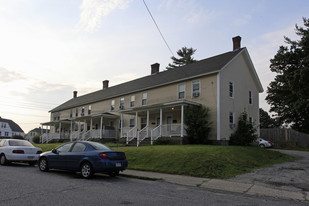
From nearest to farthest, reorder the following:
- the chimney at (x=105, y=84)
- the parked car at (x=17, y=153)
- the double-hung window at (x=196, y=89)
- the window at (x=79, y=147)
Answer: the window at (x=79, y=147), the parked car at (x=17, y=153), the double-hung window at (x=196, y=89), the chimney at (x=105, y=84)

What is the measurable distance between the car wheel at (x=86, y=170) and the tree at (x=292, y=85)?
2783 cm

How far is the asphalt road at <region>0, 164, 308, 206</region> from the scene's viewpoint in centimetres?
597

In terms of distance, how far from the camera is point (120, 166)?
9.41m

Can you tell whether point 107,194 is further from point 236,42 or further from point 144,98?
point 236,42

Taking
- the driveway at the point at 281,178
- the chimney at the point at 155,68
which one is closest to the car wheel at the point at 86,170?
the driveway at the point at 281,178

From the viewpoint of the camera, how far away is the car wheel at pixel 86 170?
906cm

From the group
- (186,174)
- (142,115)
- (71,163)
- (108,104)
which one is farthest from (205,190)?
(108,104)

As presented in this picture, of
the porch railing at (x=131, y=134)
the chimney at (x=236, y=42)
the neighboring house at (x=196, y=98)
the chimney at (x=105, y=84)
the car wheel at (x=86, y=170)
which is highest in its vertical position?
the chimney at (x=236, y=42)

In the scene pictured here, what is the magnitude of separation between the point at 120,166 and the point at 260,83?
66.9 ft

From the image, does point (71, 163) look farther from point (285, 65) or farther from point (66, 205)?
point (285, 65)

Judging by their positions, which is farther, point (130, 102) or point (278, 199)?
point (130, 102)

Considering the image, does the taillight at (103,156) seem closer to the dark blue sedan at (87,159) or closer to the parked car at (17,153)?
the dark blue sedan at (87,159)

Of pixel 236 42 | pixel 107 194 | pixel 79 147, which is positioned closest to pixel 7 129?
pixel 236 42

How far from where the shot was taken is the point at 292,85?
30453 mm
